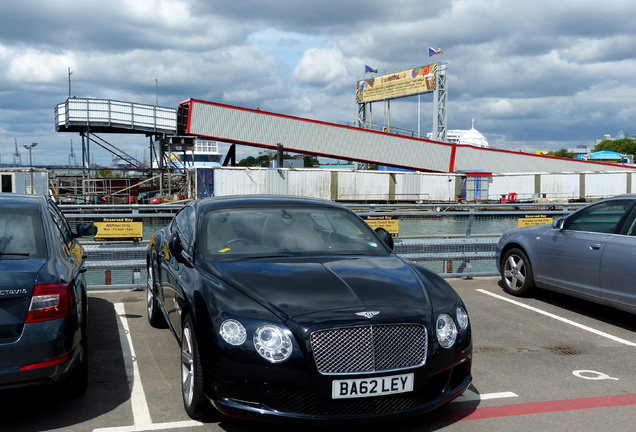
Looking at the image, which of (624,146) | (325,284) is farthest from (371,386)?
(624,146)

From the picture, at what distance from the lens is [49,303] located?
12.5ft

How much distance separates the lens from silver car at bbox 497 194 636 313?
6.72 metres

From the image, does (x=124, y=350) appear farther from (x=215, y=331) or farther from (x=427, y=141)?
(x=427, y=141)

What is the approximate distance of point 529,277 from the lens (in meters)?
8.24

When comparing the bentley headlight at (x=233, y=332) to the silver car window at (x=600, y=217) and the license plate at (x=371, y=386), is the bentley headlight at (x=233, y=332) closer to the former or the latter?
the license plate at (x=371, y=386)

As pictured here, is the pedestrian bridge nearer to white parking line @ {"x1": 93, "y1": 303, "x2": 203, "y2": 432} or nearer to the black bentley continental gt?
white parking line @ {"x1": 93, "y1": 303, "x2": 203, "y2": 432}

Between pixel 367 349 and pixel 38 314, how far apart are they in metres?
2.07

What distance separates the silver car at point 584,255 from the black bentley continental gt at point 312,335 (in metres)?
3.27

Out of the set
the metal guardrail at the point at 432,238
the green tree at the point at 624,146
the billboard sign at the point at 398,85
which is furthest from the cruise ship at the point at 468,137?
the metal guardrail at the point at 432,238

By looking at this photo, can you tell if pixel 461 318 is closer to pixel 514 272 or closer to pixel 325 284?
pixel 325 284

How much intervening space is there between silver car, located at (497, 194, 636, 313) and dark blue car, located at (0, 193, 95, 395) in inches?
222

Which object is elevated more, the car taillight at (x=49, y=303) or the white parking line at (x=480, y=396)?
the car taillight at (x=49, y=303)

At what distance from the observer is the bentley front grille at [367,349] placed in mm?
3549

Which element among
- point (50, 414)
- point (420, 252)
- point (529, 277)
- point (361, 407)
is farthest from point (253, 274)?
point (420, 252)
